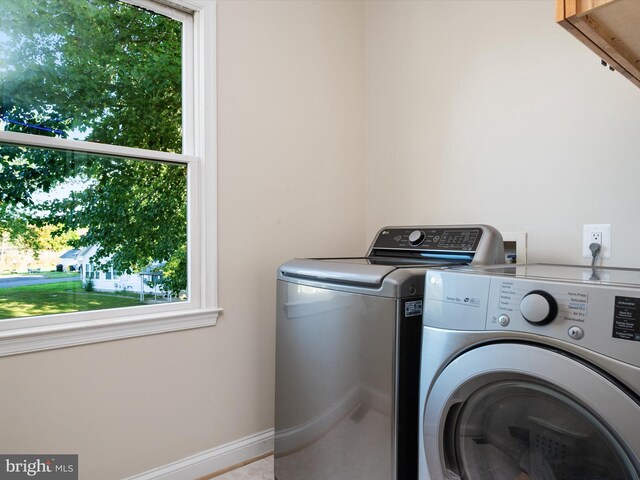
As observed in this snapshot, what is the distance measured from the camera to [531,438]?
3.18 feet

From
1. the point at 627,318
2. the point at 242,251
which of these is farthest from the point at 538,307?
the point at 242,251

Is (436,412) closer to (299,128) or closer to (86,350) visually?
(86,350)

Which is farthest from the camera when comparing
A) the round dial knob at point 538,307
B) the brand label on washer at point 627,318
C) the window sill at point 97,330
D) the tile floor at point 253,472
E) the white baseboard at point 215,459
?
the tile floor at point 253,472

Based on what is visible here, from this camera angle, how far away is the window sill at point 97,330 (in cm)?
138

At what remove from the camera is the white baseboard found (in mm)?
1688

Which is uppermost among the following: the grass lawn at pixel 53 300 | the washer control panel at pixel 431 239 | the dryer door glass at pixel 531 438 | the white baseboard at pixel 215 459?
the washer control panel at pixel 431 239

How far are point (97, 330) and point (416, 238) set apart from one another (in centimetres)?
127

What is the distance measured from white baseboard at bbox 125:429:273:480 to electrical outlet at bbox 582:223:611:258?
61.7 inches

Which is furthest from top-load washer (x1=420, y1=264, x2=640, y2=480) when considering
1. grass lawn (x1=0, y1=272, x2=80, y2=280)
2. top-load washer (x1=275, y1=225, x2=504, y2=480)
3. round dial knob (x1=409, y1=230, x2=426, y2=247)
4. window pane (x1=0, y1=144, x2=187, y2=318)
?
grass lawn (x1=0, y1=272, x2=80, y2=280)

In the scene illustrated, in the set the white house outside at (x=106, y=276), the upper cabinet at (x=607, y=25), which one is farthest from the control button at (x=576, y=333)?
the white house outside at (x=106, y=276)

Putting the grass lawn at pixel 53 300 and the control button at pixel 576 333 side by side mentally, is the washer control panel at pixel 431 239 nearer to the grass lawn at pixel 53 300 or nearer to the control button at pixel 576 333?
the control button at pixel 576 333

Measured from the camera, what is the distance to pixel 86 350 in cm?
151

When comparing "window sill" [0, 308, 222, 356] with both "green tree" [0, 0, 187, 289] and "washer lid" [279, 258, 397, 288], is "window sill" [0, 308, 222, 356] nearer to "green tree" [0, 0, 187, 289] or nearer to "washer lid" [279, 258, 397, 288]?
"green tree" [0, 0, 187, 289]

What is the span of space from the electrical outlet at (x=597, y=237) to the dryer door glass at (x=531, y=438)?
861 millimetres
